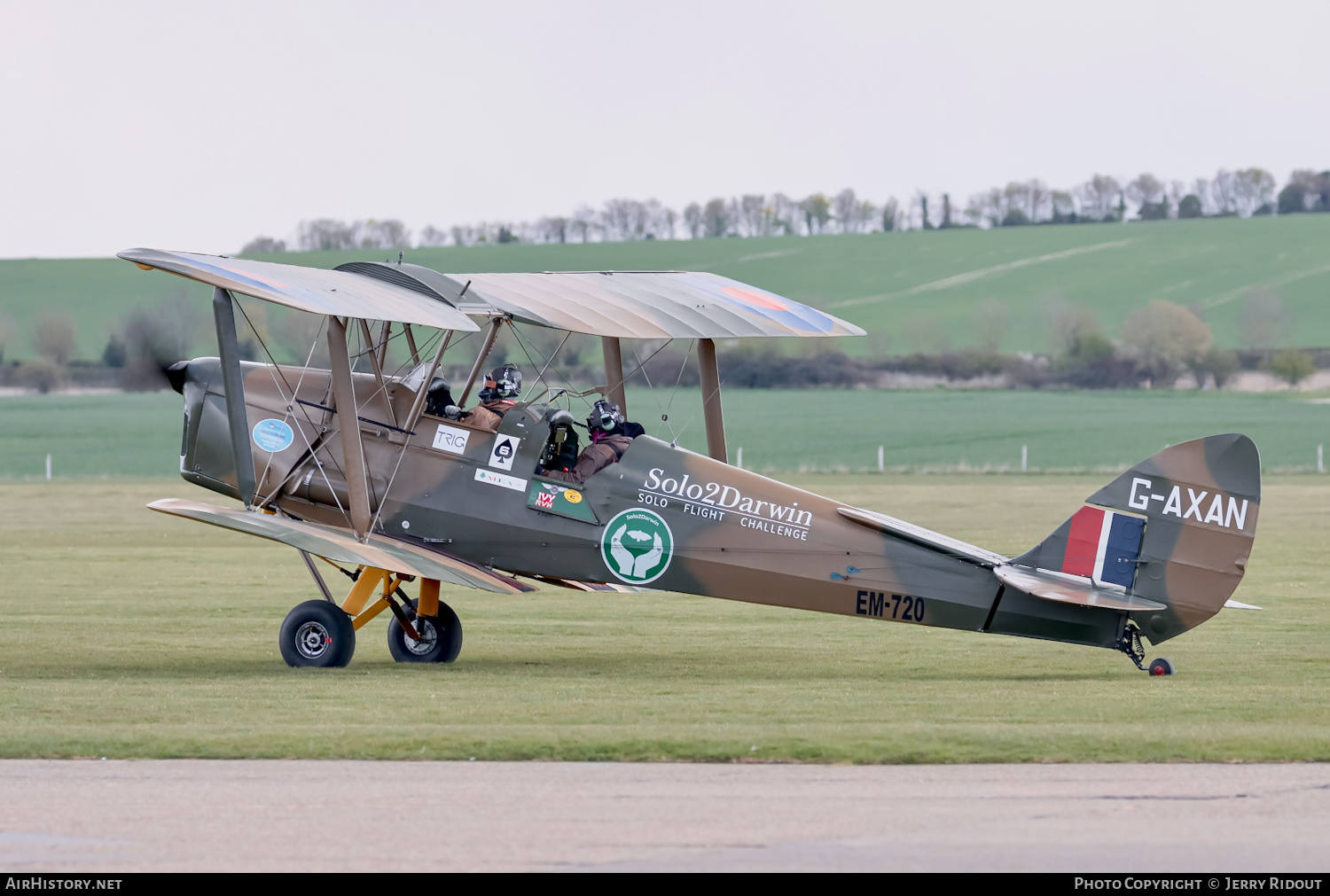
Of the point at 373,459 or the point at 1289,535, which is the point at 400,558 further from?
the point at 1289,535

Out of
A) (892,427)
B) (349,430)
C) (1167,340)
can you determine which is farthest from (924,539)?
(1167,340)

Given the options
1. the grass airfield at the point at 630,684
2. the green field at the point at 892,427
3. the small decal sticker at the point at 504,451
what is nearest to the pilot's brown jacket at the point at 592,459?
the small decal sticker at the point at 504,451

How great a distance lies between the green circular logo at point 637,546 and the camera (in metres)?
14.5

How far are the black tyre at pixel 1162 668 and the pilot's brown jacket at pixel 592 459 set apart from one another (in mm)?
4732

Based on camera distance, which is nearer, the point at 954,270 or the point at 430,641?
the point at 430,641

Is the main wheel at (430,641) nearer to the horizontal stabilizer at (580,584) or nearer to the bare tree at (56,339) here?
the horizontal stabilizer at (580,584)

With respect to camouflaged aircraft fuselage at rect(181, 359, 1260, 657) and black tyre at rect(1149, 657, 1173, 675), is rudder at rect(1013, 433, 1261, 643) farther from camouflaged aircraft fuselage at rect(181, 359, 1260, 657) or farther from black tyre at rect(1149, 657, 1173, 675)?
black tyre at rect(1149, 657, 1173, 675)

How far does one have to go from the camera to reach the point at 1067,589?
13422 mm

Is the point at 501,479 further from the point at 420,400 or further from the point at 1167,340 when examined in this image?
the point at 1167,340

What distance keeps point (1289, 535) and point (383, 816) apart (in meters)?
26.0

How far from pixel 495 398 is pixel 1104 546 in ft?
17.4

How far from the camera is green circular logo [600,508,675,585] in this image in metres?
14.5

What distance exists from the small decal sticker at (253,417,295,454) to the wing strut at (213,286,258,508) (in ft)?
1.81

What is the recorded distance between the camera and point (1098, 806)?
28.6 feet
